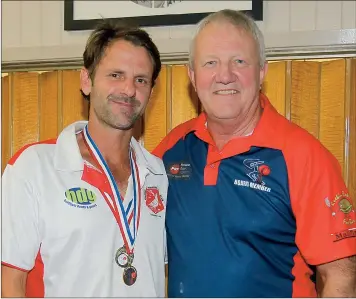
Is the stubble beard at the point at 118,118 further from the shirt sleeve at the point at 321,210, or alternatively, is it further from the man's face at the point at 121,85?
the shirt sleeve at the point at 321,210

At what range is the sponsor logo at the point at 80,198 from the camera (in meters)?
1.56

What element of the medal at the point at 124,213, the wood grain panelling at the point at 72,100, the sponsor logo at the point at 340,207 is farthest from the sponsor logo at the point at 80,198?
the wood grain panelling at the point at 72,100

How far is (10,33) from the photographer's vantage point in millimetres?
2598

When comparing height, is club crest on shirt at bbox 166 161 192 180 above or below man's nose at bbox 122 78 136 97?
below

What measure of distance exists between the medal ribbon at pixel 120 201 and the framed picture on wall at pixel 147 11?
789 mm

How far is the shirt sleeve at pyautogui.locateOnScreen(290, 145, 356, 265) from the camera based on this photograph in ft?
5.06

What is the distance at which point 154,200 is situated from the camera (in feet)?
5.67

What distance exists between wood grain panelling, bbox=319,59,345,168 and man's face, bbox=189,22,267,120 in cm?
68

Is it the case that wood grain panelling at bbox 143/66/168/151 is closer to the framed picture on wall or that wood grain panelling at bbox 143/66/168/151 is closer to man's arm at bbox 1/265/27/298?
the framed picture on wall

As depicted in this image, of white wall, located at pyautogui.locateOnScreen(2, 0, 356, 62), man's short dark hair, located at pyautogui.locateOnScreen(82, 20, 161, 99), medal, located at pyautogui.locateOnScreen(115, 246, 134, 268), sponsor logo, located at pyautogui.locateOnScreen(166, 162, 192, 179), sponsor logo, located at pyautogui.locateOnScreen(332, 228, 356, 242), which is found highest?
white wall, located at pyautogui.locateOnScreen(2, 0, 356, 62)

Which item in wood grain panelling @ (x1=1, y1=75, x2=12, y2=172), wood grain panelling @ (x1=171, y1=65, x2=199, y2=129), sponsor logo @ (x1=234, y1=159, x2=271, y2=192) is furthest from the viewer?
wood grain panelling @ (x1=1, y1=75, x2=12, y2=172)

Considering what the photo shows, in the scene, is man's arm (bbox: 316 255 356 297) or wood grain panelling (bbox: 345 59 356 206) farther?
wood grain panelling (bbox: 345 59 356 206)

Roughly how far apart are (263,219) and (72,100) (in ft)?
4.18

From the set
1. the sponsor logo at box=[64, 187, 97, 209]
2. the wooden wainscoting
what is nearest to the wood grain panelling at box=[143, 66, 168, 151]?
the wooden wainscoting
